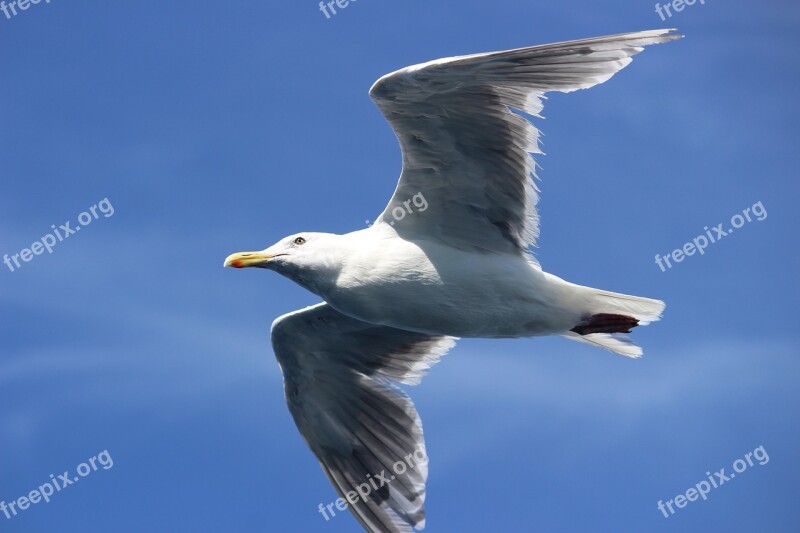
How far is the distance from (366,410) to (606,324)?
114 inches

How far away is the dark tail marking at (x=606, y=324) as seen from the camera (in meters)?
9.81

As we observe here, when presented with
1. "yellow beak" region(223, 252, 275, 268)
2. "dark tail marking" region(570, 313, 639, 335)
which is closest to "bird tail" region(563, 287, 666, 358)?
"dark tail marking" region(570, 313, 639, 335)

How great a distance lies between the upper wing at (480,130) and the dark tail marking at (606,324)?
2.88 feet

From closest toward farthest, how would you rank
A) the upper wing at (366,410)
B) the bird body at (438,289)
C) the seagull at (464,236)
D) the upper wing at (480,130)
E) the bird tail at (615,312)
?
the upper wing at (480,130) < the seagull at (464,236) < the bird body at (438,289) < the bird tail at (615,312) < the upper wing at (366,410)

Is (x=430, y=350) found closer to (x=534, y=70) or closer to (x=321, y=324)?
(x=321, y=324)

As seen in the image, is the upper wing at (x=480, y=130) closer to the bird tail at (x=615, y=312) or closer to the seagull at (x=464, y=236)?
the seagull at (x=464, y=236)

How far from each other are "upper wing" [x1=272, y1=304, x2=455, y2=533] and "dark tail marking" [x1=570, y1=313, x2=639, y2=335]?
2.07 metres

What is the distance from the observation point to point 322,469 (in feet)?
37.6

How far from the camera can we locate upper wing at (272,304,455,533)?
36.6 feet

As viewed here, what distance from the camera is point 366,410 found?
37.5 ft

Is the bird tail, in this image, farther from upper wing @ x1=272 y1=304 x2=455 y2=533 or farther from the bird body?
upper wing @ x1=272 y1=304 x2=455 y2=533

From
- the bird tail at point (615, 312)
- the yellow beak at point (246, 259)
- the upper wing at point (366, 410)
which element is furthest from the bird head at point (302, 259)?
the bird tail at point (615, 312)

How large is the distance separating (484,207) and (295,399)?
10.4 ft

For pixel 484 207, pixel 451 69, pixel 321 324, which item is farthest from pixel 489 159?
pixel 321 324
